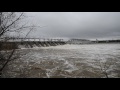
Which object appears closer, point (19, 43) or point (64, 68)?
point (64, 68)
